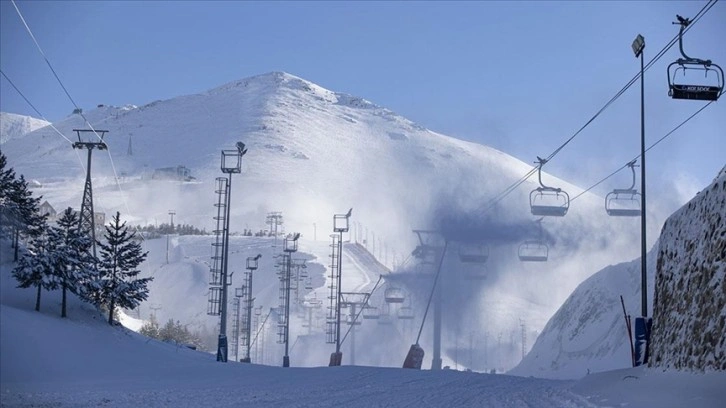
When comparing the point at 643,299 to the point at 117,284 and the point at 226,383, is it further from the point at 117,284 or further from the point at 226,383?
the point at 117,284

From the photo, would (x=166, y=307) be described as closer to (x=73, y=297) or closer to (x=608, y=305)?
(x=608, y=305)

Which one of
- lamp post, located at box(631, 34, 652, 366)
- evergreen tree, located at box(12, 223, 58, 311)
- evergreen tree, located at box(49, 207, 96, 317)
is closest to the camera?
lamp post, located at box(631, 34, 652, 366)

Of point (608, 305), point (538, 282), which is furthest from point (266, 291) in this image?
point (608, 305)

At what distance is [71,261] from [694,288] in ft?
103

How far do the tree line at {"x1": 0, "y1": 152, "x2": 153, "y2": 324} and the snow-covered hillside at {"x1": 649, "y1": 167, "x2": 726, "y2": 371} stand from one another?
93.0 feet

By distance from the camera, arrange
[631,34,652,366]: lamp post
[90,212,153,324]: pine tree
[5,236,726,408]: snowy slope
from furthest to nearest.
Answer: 1. [90,212,153,324]: pine tree
2. [631,34,652,366]: lamp post
3. [5,236,726,408]: snowy slope

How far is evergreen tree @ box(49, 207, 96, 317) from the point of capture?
4497 centimetres

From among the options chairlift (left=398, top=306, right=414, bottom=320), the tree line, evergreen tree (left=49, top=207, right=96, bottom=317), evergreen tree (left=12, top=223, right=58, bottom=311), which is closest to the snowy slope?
evergreen tree (left=12, top=223, right=58, bottom=311)

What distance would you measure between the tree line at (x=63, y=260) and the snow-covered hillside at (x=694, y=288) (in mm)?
28334

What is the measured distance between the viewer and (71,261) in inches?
1799

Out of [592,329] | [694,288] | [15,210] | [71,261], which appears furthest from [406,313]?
[694,288]

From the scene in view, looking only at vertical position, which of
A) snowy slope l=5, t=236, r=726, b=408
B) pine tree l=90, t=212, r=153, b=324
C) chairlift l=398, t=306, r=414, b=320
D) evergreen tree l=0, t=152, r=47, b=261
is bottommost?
snowy slope l=5, t=236, r=726, b=408

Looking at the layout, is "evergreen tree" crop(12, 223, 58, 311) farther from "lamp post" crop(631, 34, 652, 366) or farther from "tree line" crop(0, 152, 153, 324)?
"lamp post" crop(631, 34, 652, 366)

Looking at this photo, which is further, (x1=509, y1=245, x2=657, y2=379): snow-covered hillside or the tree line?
(x1=509, y1=245, x2=657, y2=379): snow-covered hillside
